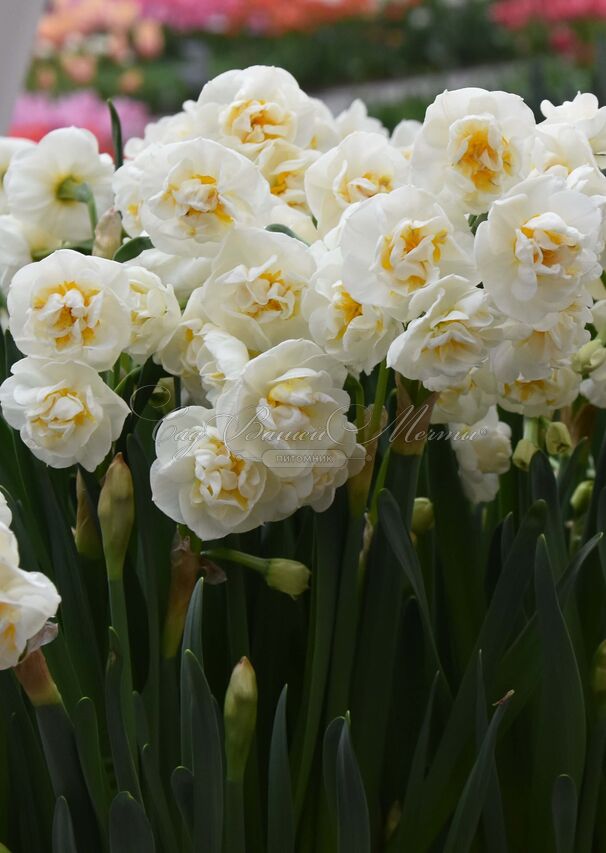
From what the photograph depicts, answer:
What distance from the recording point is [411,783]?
58 cm

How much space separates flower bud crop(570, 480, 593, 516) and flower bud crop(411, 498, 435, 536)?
11cm

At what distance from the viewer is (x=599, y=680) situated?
0.59 metres

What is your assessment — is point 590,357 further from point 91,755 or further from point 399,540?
point 91,755

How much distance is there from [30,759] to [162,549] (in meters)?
0.12

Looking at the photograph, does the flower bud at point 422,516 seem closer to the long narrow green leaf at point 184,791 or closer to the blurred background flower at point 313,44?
the long narrow green leaf at point 184,791

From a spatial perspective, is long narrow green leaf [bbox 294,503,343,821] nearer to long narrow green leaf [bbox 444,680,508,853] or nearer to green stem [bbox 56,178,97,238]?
long narrow green leaf [bbox 444,680,508,853]

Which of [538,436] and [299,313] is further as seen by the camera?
[538,436]

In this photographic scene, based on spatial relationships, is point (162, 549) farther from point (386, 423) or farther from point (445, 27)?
point (445, 27)

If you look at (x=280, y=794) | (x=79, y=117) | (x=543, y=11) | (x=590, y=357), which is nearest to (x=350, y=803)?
(x=280, y=794)

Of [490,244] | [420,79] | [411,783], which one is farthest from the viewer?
[420,79]

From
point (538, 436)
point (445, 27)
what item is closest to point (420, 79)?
point (445, 27)

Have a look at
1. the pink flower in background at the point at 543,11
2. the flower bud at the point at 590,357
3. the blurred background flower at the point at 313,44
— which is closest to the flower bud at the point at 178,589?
the flower bud at the point at 590,357

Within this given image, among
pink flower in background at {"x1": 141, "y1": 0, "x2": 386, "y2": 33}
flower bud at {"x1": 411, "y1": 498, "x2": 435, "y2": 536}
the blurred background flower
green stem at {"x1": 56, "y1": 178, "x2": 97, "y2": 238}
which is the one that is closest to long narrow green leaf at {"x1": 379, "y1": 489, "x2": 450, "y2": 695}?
flower bud at {"x1": 411, "y1": 498, "x2": 435, "y2": 536}

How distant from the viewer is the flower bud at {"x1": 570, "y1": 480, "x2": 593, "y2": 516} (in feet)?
2.40
